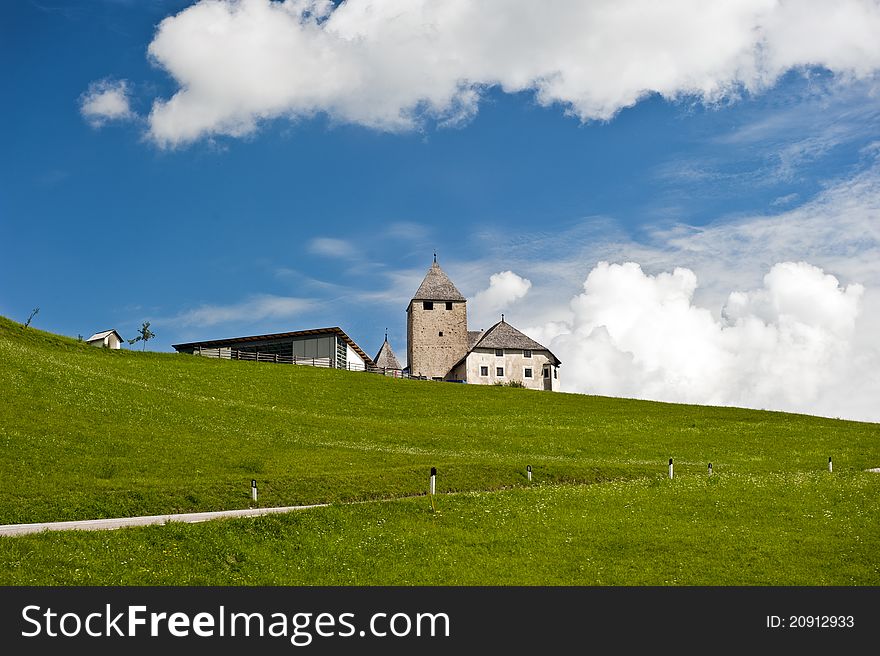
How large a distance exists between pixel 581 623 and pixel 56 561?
41.4ft

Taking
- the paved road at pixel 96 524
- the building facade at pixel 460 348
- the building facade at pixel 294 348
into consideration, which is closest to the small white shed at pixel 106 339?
the building facade at pixel 294 348

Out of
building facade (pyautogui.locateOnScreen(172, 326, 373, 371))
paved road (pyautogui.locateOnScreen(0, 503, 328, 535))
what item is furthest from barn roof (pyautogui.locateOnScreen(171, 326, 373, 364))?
paved road (pyautogui.locateOnScreen(0, 503, 328, 535))

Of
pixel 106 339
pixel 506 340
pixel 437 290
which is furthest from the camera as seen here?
pixel 437 290

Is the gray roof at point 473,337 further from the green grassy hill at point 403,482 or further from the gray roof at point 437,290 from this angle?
the green grassy hill at point 403,482

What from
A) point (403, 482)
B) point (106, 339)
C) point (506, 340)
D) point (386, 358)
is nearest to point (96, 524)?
point (403, 482)

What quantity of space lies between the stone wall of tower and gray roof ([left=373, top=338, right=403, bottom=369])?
11.9 metres

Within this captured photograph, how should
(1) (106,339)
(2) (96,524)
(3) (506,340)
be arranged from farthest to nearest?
(3) (506,340)
(1) (106,339)
(2) (96,524)

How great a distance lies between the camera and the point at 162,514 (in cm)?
2956

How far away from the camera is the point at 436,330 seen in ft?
374

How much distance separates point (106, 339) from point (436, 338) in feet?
144

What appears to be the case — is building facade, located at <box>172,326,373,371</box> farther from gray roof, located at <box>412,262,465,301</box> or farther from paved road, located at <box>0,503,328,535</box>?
paved road, located at <box>0,503,328,535</box>

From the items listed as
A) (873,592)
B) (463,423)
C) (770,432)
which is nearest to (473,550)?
(873,592)

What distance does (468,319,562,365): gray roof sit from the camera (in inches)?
4323

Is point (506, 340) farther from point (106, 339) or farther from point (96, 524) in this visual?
point (96, 524)
